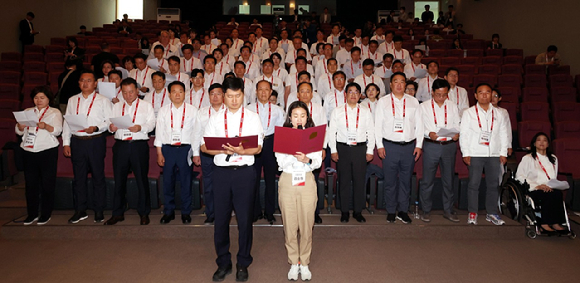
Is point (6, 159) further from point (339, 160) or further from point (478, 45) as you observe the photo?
point (478, 45)

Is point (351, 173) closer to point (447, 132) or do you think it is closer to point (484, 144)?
point (447, 132)

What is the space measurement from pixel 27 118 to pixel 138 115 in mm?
1149

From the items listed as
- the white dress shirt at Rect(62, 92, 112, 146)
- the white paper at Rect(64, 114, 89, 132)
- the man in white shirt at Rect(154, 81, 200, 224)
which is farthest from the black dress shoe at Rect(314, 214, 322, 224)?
the white paper at Rect(64, 114, 89, 132)

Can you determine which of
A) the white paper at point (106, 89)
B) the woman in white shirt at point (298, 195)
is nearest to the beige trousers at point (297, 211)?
the woman in white shirt at point (298, 195)

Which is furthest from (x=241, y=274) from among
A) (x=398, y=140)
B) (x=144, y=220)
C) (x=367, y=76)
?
(x=367, y=76)

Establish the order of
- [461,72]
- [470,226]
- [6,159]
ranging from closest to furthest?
[470,226]
[6,159]
[461,72]

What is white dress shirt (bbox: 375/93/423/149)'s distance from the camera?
183 inches

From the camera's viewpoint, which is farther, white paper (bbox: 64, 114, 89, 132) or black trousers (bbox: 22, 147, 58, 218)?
black trousers (bbox: 22, 147, 58, 218)

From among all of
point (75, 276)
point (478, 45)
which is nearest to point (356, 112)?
point (75, 276)

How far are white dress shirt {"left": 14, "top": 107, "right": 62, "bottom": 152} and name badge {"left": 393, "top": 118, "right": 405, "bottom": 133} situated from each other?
3.90 meters

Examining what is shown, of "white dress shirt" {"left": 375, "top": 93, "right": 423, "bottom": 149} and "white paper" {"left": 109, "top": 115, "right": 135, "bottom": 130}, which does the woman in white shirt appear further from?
"white paper" {"left": 109, "top": 115, "right": 135, "bottom": 130}

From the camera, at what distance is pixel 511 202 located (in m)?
4.95

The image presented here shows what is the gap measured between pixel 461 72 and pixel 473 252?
237 inches

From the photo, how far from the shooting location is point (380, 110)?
4715mm
